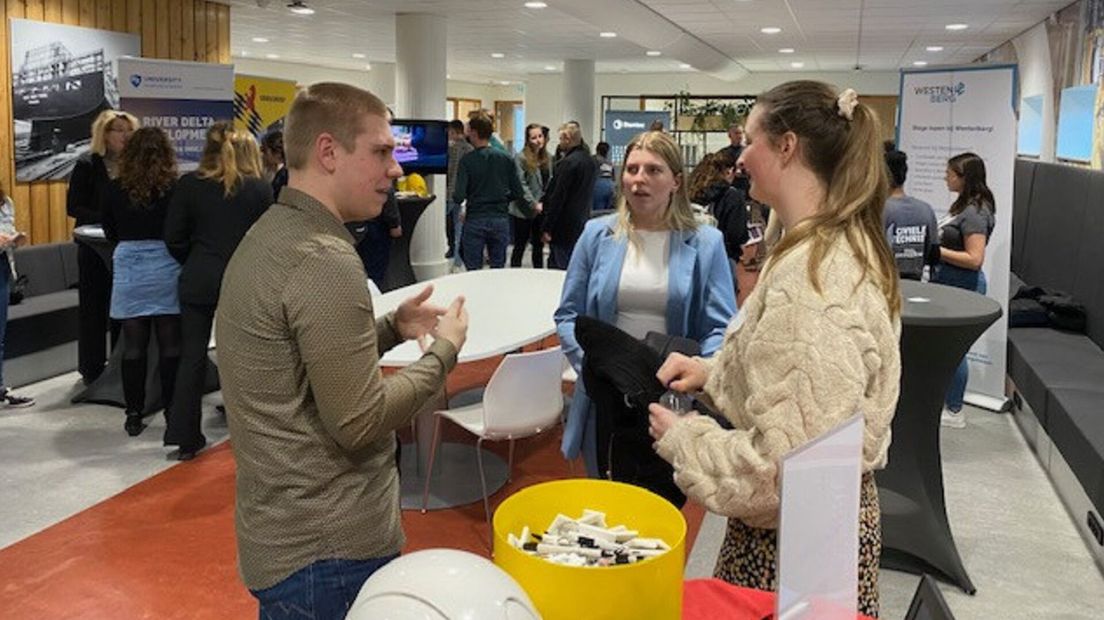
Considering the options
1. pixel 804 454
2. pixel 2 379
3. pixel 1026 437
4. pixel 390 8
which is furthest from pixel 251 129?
pixel 804 454

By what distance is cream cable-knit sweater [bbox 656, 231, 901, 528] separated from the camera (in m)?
1.27

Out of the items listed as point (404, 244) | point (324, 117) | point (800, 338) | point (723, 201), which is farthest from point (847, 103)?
point (404, 244)

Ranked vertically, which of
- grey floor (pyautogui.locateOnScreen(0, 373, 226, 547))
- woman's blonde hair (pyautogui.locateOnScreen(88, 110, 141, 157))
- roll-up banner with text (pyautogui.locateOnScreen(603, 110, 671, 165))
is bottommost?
grey floor (pyautogui.locateOnScreen(0, 373, 226, 547))

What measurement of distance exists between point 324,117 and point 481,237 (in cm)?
679

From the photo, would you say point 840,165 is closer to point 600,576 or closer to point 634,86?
point 600,576

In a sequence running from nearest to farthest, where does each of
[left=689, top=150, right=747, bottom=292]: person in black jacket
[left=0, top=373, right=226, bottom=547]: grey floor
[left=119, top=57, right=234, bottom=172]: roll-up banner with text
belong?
[left=0, top=373, right=226, bottom=547]: grey floor
[left=119, top=57, right=234, bottom=172]: roll-up banner with text
[left=689, top=150, right=747, bottom=292]: person in black jacket

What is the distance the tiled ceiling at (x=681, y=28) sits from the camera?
9.22m

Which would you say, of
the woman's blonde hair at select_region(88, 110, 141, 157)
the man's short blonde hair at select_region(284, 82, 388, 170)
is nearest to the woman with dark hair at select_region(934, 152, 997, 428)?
the man's short blonde hair at select_region(284, 82, 388, 170)

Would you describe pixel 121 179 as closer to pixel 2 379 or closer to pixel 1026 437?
pixel 2 379

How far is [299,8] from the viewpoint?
9.49 meters

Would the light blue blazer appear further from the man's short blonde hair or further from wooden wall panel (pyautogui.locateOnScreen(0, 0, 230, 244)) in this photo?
wooden wall panel (pyautogui.locateOnScreen(0, 0, 230, 244))

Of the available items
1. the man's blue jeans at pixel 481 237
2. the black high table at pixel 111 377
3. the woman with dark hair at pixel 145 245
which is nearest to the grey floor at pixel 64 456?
the black high table at pixel 111 377

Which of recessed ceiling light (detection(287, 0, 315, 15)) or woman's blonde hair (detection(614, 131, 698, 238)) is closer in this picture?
woman's blonde hair (detection(614, 131, 698, 238))

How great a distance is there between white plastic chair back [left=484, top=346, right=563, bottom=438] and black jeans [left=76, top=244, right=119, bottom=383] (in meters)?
3.09
